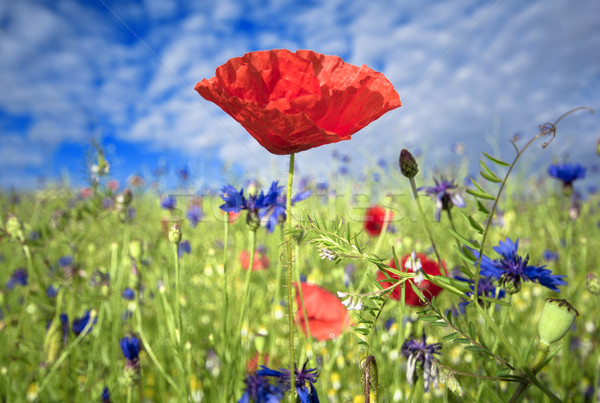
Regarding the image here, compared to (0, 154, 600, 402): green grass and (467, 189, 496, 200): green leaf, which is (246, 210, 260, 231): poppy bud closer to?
(0, 154, 600, 402): green grass

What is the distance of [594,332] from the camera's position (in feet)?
4.67

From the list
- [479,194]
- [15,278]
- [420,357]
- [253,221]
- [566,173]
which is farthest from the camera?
[15,278]

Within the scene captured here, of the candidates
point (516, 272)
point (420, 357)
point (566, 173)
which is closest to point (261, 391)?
point (420, 357)

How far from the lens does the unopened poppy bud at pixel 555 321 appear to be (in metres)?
0.39

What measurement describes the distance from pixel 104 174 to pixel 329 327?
828 mm

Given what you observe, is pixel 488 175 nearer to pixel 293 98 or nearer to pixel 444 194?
pixel 293 98

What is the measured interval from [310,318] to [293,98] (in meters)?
0.90

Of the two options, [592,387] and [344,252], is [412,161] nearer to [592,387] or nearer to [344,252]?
[344,252]

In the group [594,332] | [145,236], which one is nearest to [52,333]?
[145,236]

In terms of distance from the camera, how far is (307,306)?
116 centimetres

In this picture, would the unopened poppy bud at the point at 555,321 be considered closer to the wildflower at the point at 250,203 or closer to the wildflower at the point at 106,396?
the wildflower at the point at 250,203

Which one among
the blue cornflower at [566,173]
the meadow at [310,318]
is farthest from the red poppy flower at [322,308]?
the blue cornflower at [566,173]

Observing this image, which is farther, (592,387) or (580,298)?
(580,298)

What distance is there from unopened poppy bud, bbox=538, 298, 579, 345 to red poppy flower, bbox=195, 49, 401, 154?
312mm
